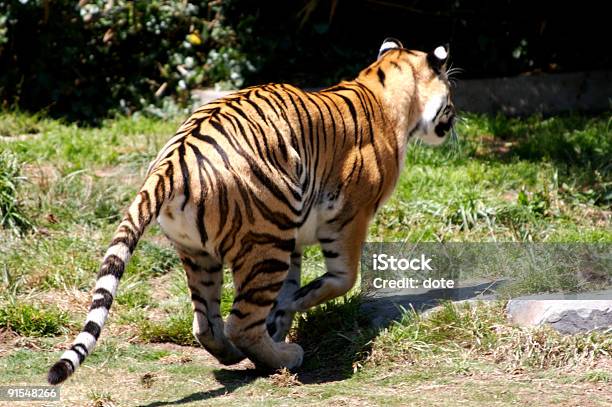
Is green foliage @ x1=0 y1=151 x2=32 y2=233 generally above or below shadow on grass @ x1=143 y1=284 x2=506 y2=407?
above

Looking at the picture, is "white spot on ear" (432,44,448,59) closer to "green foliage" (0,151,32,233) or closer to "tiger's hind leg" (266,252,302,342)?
"tiger's hind leg" (266,252,302,342)

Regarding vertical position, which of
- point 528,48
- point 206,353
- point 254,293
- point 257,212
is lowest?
point 206,353

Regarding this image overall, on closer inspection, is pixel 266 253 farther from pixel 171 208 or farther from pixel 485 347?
pixel 485 347

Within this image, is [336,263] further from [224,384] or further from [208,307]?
[224,384]

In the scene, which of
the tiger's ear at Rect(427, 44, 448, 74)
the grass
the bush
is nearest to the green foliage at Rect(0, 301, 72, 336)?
the grass

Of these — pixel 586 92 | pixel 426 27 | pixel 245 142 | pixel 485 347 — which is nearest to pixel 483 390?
pixel 485 347

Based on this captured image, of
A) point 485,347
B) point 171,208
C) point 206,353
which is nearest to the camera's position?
point 171,208

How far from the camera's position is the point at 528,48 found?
37.0 feet

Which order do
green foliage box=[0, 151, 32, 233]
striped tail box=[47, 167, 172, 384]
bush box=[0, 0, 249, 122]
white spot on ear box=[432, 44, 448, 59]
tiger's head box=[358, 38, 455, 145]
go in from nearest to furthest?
striped tail box=[47, 167, 172, 384] → tiger's head box=[358, 38, 455, 145] → white spot on ear box=[432, 44, 448, 59] → green foliage box=[0, 151, 32, 233] → bush box=[0, 0, 249, 122]

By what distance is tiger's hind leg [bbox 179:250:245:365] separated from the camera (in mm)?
5773

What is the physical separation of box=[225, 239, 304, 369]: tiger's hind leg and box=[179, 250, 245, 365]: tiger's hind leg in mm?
242

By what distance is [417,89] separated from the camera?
21.8 ft

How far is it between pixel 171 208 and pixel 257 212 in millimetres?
441

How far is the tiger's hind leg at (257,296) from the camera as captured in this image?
17.9ft
